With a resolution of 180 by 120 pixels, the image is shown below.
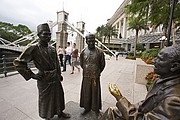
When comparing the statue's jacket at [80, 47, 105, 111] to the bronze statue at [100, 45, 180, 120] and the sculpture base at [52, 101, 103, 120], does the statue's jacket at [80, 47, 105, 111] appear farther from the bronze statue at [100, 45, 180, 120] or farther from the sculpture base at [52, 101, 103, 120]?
the bronze statue at [100, 45, 180, 120]

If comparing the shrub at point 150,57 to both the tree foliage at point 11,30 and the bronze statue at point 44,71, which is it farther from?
the tree foliage at point 11,30

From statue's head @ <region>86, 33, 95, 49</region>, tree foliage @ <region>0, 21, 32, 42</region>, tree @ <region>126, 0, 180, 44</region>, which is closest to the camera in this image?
statue's head @ <region>86, 33, 95, 49</region>

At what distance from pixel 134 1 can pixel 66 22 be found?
21.0 meters

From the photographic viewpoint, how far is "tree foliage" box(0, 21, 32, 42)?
38625mm

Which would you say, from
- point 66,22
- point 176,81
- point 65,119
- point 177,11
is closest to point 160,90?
point 176,81

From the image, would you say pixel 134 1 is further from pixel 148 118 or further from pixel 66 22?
pixel 66 22

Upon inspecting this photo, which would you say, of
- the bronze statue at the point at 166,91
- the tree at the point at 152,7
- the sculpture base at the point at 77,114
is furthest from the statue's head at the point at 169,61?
the tree at the point at 152,7

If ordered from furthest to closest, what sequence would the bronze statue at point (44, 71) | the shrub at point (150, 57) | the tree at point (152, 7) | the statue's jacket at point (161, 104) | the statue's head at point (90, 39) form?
1. the shrub at point (150, 57)
2. the tree at point (152, 7)
3. the statue's head at point (90, 39)
4. the bronze statue at point (44, 71)
5. the statue's jacket at point (161, 104)

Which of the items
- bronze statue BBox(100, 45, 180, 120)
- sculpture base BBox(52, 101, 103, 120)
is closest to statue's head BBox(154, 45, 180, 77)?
bronze statue BBox(100, 45, 180, 120)

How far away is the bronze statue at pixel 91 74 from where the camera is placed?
230cm

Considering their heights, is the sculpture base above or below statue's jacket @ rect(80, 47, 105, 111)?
below

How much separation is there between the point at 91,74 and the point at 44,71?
88 centimetres

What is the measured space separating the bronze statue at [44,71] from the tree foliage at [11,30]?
45.7 meters

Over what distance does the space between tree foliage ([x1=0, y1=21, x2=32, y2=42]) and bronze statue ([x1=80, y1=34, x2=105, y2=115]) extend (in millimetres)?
45927
